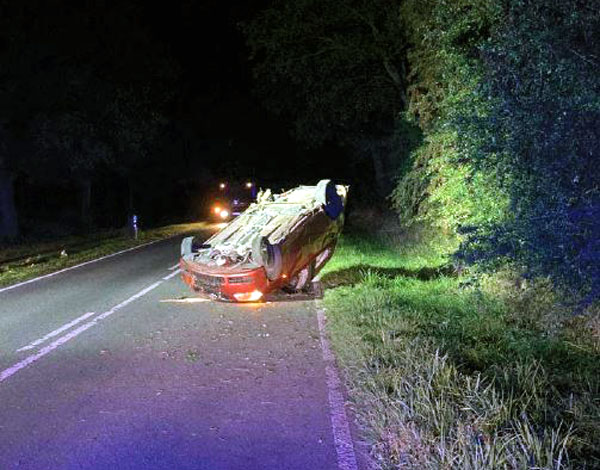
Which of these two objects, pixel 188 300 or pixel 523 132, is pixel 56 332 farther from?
pixel 523 132

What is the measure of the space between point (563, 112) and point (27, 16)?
2161 cm

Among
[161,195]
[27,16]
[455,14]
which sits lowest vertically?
[161,195]

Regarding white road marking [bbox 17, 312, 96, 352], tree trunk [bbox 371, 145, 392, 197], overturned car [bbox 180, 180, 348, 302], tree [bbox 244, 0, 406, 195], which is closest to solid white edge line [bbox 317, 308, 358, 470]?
overturned car [bbox 180, 180, 348, 302]

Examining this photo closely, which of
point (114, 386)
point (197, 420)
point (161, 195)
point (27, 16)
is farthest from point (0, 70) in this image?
point (161, 195)

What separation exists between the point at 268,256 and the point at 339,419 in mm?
4550

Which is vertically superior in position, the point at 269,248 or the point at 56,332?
the point at 269,248

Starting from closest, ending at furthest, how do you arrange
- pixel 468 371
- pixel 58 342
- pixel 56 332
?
pixel 468 371
pixel 58 342
pixel 56 332

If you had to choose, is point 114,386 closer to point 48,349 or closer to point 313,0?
point 48,349

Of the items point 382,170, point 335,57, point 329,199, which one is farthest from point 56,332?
point 382,170

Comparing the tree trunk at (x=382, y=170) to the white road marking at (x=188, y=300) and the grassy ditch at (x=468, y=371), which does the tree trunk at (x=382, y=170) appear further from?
the white road marking at (x=188, y=300)

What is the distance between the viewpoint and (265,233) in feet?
34.1

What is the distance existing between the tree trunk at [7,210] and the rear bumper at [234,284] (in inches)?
719

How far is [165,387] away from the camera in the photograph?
19.6ft

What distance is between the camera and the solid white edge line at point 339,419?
4.34 meters
